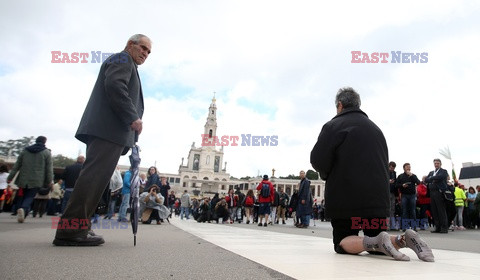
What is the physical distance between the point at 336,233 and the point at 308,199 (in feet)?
Answer: 25.5

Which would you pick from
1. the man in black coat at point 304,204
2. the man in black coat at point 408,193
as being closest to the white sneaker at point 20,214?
the man in black coat at point 304,204

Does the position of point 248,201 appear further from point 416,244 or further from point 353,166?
point 416,244

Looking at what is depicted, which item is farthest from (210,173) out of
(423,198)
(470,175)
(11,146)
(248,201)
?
(423,198)

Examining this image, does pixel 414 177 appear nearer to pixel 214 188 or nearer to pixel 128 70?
pixel 128 70

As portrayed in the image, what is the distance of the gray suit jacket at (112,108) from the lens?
2.92m

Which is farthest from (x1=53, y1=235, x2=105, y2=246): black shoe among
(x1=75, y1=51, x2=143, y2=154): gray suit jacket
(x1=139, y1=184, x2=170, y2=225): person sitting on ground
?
(x1=139, y1=184, x2=170, y2=225): person sitting on ground

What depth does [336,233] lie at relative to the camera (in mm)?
2982

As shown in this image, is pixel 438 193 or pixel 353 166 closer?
pixel 353 166

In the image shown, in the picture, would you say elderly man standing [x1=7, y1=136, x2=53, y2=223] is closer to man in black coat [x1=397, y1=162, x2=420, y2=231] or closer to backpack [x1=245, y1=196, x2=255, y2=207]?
backpack [x1=245, y1=196, x2=255, y2=207]

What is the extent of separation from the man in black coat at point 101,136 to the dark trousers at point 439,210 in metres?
8.42

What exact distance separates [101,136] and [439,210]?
28.9 feet

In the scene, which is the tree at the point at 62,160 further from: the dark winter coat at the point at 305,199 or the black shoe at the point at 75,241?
the black shoe at the point at 75,241

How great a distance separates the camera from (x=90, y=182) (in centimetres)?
278

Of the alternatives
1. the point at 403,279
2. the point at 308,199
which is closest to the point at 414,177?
the point at 308,199
